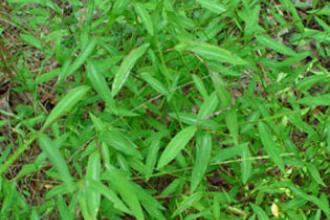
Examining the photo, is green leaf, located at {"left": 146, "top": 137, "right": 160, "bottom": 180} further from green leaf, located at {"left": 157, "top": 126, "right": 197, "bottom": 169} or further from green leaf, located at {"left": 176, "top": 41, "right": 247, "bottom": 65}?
green leaf, located at {"left": 176, "top": 41, "right": 247, "bottom": 65}

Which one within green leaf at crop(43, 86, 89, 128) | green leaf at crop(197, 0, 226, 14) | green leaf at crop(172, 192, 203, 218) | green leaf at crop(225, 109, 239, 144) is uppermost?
green leaf at crop(43, 86, 89, 128)

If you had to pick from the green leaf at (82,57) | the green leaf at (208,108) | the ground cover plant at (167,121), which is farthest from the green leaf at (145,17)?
the green leaf at (208,108)

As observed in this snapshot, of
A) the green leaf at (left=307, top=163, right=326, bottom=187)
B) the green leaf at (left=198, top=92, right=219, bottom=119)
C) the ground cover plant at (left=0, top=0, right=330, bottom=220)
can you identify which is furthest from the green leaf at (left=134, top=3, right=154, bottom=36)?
the green leaf at (left=307, top=163, right=326, bottom=187)

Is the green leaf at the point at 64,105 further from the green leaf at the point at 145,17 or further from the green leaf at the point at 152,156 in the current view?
the green leaf at the point at 152,156

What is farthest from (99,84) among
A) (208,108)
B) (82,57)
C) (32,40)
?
(32,40)

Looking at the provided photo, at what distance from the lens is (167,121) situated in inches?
84.1

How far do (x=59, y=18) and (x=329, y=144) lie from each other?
113 cm

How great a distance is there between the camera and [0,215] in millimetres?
1838

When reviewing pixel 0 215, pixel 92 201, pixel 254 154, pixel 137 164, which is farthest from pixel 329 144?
pixel 0 215

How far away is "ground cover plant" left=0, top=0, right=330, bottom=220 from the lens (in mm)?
1616

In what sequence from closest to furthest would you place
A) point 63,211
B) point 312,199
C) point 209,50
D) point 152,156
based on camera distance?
point 209,50
point 63,211
point 152,156
point 312,199

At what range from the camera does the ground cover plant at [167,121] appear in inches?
63.6

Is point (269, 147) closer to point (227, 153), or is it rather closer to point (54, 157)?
point (227, 153)

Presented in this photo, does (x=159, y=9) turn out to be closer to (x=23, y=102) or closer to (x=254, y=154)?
(x=254, y=154)
